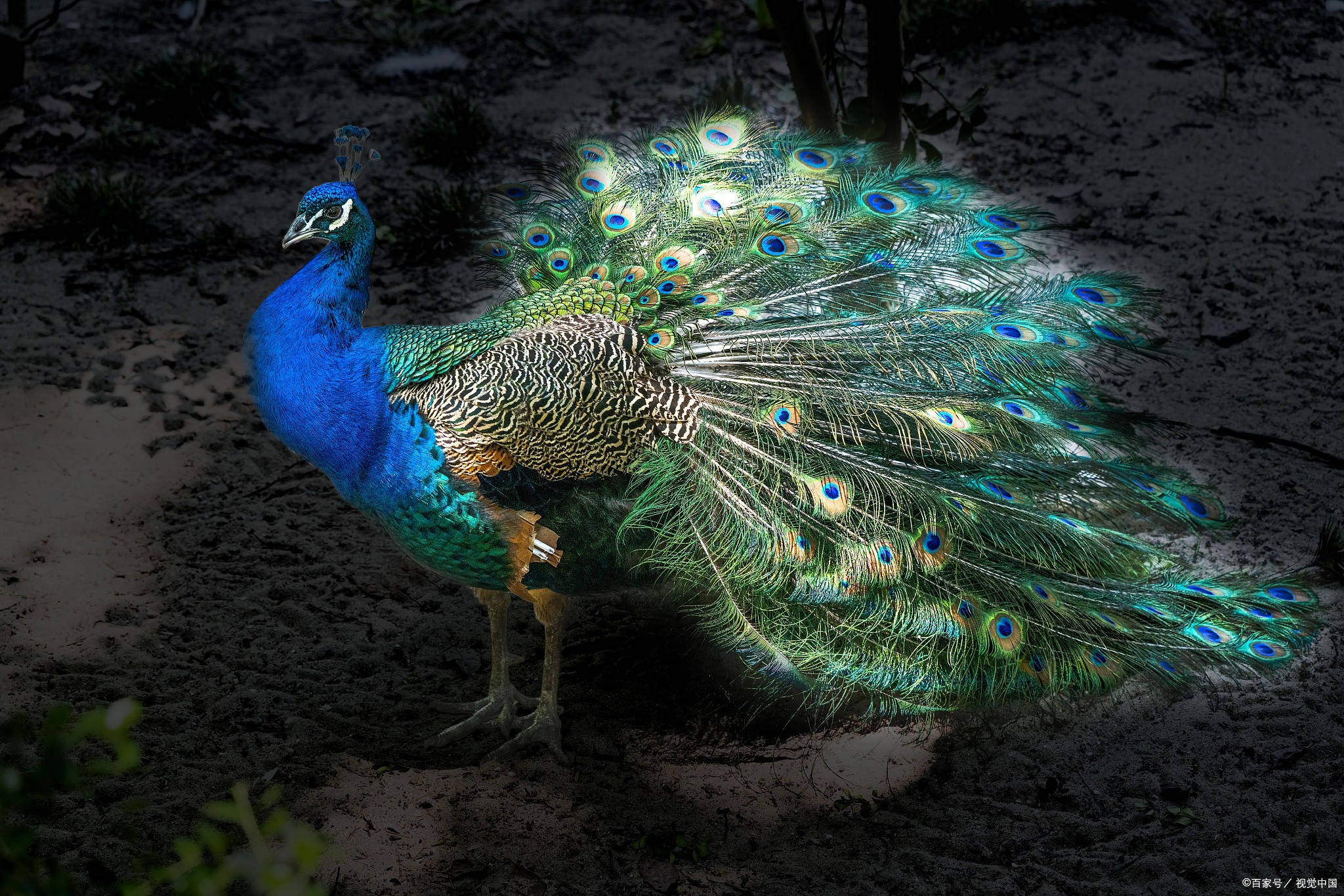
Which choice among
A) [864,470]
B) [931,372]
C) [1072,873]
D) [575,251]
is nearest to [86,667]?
[575,251]

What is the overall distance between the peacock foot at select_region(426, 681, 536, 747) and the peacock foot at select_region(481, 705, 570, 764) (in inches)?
5.1

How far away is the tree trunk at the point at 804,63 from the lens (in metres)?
5.02

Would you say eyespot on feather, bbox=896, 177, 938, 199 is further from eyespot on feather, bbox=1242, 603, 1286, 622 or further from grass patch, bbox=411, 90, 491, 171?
grass patch, bbox=411, 90, 491, 171

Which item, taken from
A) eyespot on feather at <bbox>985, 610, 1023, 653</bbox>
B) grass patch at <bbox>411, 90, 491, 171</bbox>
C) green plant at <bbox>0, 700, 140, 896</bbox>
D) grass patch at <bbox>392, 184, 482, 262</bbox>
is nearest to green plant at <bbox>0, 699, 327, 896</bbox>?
green plant at <bbox>0, 700, 140, 896</bbox>

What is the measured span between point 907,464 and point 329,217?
203cm

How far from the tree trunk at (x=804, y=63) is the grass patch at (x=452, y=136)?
9.95ft

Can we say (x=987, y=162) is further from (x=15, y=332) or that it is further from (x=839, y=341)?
(x=15, y=332)

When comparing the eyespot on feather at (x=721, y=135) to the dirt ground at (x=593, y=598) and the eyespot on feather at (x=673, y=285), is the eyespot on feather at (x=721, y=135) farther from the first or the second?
the dirt ground at (x=593, y=598)

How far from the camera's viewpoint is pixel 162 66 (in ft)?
26.0

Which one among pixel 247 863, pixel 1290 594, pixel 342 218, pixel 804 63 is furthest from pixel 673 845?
pixel 804 63

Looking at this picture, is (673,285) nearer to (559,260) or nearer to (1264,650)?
(559,260)

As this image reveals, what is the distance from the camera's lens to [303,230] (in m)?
3.51

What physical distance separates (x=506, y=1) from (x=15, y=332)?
17.5 ft

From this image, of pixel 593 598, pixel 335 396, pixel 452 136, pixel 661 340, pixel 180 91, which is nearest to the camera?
pixel 335 396
